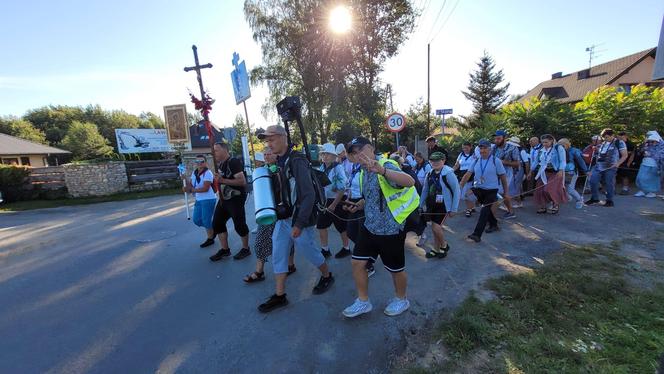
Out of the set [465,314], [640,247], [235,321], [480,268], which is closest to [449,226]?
[480,268]

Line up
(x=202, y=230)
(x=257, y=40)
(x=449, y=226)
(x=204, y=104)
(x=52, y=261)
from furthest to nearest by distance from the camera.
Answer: (x=257, y=40) < (x=202, y=230) < (x=449, y=226) < (x=52, y=261) < (x=204, y=104)

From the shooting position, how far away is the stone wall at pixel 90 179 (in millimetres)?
15375

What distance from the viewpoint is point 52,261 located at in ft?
18.1

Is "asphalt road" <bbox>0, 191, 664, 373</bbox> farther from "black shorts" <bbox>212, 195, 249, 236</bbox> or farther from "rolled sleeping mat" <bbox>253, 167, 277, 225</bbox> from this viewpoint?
"rolled sleeping mat" <bbox>253, 167, 277, 225</bbox>

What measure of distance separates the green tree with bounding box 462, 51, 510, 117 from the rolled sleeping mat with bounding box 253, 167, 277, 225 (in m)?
35.4

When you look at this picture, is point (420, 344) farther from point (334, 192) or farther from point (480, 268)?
point (334, 192)

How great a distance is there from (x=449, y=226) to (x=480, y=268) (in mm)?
2324

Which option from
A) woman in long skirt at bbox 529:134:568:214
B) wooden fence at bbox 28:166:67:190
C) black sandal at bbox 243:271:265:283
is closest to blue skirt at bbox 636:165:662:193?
woman in long skirt at bbox 529:134:568:214

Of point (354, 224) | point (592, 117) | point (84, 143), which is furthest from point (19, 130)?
point (592, 117)

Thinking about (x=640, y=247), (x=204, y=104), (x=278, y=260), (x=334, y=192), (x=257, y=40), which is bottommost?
(x=640, y=247)

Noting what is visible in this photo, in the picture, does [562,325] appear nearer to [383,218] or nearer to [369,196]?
[383,218]

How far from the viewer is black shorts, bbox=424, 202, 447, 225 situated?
14.8 feet

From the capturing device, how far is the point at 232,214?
489 centimetres

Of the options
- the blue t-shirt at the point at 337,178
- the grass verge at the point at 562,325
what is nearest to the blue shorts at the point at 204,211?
the blue t-shirt at the point at 337,178
